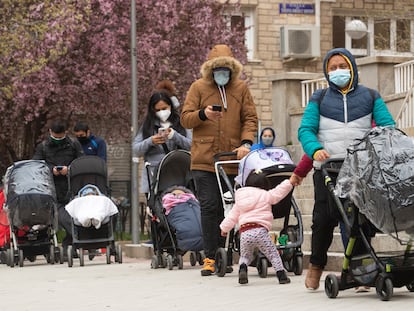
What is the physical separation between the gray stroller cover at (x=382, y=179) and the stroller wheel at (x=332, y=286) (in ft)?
2.08

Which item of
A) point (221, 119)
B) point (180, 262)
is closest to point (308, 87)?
point (180, 262)

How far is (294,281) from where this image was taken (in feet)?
41.3

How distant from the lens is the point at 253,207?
12602 mm

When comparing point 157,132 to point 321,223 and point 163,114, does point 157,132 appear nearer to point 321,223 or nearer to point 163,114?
point 163,114

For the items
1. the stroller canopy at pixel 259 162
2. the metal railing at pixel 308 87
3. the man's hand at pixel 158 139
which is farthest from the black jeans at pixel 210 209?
the metal railing at pixel 308 87

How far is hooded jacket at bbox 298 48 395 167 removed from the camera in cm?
1100

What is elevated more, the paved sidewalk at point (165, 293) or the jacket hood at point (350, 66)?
the jacket hood at point (350, 66)

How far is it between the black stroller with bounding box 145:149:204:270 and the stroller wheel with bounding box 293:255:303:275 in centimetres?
169

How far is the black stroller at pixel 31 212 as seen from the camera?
55.8 feet

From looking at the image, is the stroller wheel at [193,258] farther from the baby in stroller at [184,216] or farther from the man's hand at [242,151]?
the man's hand at [242,151]

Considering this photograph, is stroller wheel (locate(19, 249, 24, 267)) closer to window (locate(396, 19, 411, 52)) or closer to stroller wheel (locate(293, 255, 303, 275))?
stroller wheel (locate(293, 255, 303, 275))

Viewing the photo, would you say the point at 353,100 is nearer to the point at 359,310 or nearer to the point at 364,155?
the point at 364,155

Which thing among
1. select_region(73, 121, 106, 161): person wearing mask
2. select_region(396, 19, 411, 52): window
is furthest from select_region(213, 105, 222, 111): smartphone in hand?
select_region(396, 19, 411, 52): window

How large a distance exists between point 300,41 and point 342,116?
28.1 meters
